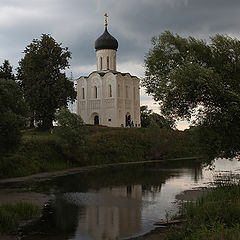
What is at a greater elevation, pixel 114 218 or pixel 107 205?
pixel 107 205

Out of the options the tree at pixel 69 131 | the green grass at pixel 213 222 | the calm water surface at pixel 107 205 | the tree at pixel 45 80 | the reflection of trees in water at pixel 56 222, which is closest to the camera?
the green grass at pixel 213 222

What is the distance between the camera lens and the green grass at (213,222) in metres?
9.66

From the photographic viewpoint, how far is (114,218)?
14617 mm

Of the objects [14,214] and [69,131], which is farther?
[69,131]

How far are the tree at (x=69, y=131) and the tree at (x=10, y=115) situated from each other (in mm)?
9669

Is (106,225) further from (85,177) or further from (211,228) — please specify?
(85,177)

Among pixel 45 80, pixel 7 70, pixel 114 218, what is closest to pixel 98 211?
pixel 114 218

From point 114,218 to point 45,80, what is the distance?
30.4 meters

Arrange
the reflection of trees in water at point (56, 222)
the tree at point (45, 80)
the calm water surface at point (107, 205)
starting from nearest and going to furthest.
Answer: the reflection of trees in water at point (56, 222) → the calm water surface at point (107, 205) → the tree at point (45, 80)

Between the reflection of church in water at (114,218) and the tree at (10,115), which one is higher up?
the tree at (10,115)

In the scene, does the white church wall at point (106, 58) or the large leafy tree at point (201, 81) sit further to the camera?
the white church wall at point (106, 58)

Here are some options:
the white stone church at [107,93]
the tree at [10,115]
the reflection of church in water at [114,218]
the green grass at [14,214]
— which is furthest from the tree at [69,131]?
the white stone church at [107,93]

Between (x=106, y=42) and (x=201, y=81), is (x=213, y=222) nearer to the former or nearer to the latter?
(x=201, y=81)

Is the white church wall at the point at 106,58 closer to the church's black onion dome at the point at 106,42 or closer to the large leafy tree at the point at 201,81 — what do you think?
the church's black onion dome at the point at 106,42
